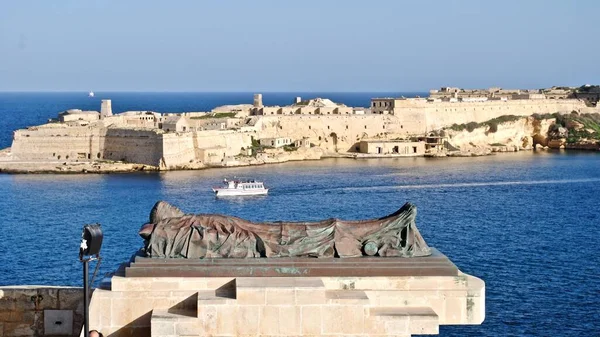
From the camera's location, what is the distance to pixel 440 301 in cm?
757

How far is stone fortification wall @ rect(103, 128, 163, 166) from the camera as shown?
47312 millimetres

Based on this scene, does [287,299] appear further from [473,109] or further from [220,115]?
[473,109]

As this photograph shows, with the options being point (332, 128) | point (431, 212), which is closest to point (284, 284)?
point (431, 212)

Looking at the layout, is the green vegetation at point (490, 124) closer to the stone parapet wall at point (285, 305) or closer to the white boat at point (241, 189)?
the white boat at point (241, 189)

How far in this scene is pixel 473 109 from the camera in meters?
66.9

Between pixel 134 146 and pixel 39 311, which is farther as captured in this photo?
pixel 134 146

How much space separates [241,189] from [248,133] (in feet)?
54.4

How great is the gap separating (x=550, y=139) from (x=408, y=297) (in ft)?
206

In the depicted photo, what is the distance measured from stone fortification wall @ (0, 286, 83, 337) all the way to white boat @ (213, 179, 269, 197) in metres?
28.7

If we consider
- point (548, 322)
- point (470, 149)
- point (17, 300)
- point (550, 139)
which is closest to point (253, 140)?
point (470, 149)

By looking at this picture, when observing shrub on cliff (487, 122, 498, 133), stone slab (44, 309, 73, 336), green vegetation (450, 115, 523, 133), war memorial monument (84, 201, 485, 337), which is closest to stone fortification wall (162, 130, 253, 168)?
green vegetation (450, 115, 523, 133)

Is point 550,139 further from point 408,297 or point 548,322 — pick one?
point 408,297

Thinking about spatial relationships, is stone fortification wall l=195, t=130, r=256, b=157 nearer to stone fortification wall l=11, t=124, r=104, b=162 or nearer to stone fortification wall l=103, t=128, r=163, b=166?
stone fortification wall l=103, t=128, r=163, b=166

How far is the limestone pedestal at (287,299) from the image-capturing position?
7289mm
